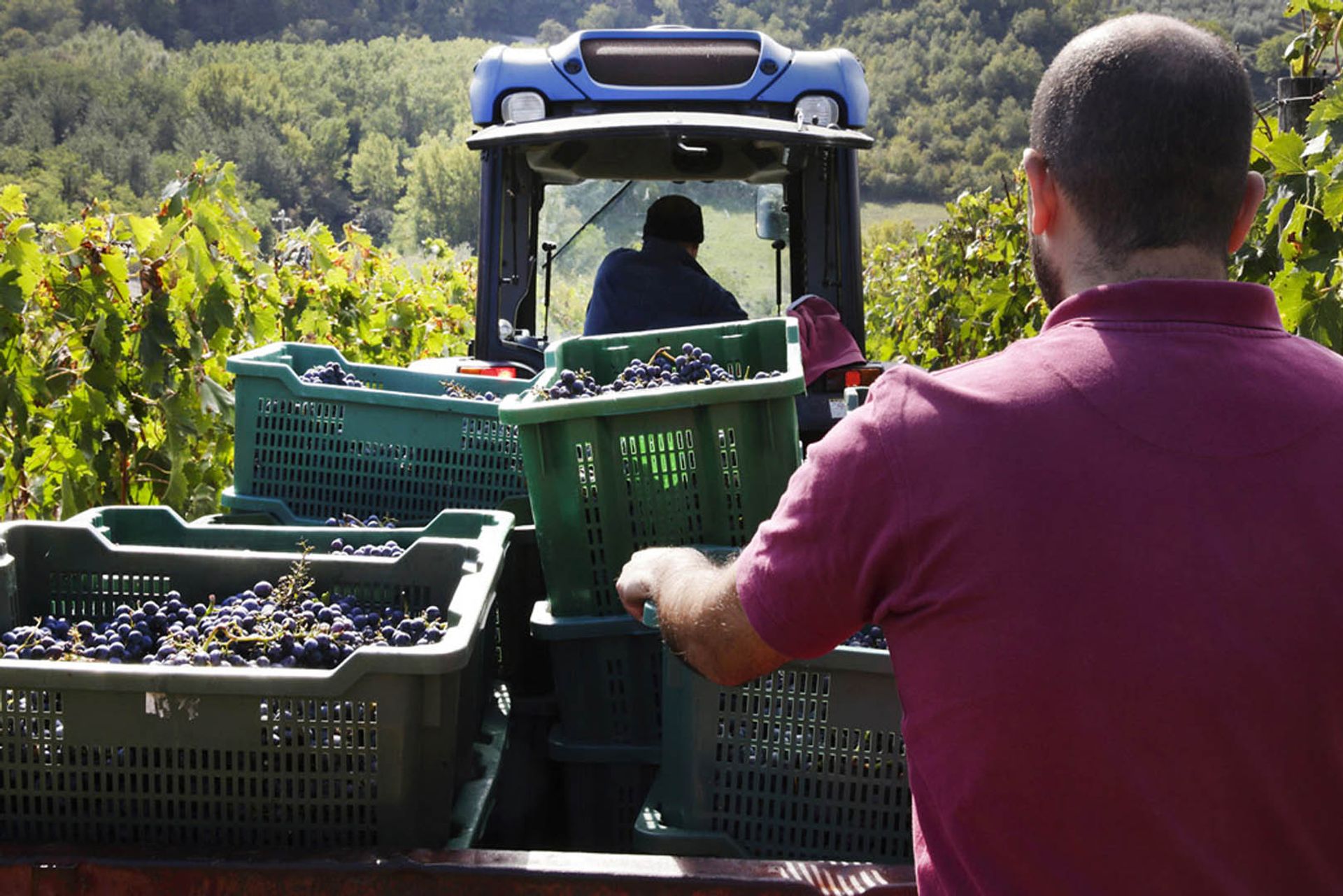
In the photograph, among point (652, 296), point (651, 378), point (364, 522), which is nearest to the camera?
point (651, 378)

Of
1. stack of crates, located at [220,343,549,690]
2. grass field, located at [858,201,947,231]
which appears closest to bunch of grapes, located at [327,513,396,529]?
stack of crates, located at [220,343,549,690]

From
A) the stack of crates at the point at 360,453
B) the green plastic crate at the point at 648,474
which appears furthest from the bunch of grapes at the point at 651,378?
the stack of crates at the point at 360,453

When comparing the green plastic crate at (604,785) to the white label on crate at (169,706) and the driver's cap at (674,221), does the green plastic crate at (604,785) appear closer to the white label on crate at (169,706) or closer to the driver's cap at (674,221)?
the white label on crate at (169,706)

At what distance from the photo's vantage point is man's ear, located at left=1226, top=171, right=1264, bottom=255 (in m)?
1.47

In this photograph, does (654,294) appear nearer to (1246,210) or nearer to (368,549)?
(368,549)

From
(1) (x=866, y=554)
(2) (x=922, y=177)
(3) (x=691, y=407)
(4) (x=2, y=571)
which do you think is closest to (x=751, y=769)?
(3) (x=691, y=407)

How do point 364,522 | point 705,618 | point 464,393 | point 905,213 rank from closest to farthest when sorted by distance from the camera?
point 705,618 → point 364,522 → point 464,393 → point 905,213

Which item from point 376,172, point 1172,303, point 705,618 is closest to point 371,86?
point 376,172

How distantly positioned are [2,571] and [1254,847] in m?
2.13

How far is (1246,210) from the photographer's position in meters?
1.50

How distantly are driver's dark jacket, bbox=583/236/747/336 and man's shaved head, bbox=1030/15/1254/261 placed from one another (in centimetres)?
334

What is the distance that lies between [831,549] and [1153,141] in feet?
1.66

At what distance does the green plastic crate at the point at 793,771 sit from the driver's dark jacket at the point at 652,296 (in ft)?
8.24

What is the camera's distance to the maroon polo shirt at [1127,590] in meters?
1.30
